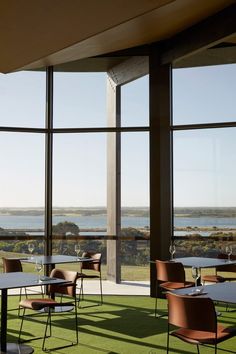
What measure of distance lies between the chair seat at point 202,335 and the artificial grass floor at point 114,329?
46.6 inches

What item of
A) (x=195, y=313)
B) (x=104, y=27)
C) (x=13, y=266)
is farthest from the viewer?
(x=13, y=266)

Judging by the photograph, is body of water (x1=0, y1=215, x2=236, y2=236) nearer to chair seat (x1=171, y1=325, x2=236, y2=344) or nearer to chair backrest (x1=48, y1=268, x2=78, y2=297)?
chair backrest (x1=48, y1=268, x2=78, y2=297)

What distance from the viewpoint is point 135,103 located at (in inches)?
360

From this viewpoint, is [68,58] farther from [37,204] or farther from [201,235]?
[201,235]

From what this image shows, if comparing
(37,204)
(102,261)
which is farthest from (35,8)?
(102,261)

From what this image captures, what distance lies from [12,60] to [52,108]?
5.22 ft

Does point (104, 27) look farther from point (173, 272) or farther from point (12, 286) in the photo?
point (12, 286)

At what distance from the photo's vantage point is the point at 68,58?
8.81 meters

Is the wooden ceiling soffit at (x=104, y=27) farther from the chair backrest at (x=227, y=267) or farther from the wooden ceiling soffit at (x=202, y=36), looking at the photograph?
the chair backrest at (x=227, y=267)

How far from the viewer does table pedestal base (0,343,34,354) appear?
5188mm

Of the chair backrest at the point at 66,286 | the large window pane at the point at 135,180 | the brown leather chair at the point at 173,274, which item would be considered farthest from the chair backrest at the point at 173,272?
the large window pane at the point at 135,180

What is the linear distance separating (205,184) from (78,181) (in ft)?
7.81

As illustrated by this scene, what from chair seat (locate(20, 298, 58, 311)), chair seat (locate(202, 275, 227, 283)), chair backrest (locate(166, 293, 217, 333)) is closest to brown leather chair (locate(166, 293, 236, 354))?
chair backrest (locate(166, 293, 217, 333))

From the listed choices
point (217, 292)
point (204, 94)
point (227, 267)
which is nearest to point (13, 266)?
point (227, 267)
